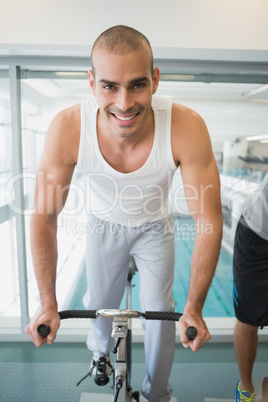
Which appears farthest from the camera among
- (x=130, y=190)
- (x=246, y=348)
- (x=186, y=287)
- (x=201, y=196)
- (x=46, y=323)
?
(x=186, y=287)

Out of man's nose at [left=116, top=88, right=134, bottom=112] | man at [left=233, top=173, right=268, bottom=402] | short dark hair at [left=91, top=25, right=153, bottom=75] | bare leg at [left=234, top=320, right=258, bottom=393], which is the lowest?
bare leg at [left=234, top=320, right=258, bottom=393]

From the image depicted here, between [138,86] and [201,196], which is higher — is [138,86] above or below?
above

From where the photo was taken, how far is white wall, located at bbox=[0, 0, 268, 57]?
183cm

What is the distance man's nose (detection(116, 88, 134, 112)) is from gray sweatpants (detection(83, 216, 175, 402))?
60 centimetres

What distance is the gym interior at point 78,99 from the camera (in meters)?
1.85

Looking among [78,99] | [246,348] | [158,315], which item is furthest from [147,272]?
[78,99]

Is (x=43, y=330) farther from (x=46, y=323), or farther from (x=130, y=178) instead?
(x=130, y=178)

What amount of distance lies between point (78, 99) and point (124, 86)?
1.40 m

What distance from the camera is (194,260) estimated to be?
135cm

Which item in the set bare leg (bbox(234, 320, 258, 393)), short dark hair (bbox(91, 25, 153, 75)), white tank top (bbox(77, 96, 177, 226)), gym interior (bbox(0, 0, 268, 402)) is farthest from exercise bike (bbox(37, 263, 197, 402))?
short dark hair (bbox(91, 25, 153, 75))

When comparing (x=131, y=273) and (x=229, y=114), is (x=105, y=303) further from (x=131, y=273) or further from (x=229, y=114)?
(x=229, y=114)

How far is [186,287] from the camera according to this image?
4398 millimetres

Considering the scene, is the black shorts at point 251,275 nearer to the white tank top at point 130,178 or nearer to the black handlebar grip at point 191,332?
the white tank top at point 130,178

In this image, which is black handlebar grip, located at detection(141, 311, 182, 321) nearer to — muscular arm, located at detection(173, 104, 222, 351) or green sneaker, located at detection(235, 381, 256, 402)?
muscular arm, located at detection(173, 104, 222, 351)
